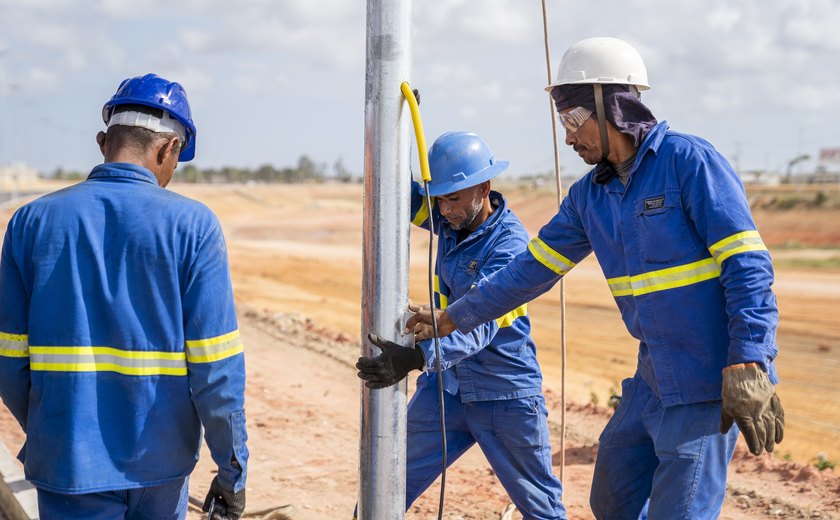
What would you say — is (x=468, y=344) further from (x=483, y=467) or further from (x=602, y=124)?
(x=483, y=467)

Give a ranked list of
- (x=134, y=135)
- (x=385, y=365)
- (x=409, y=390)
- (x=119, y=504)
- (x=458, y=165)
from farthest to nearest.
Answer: (x=409, y=390) → (x=458, y=165) → (x=385, y=365) → (x=134, y=135) → (x=119, y=504)

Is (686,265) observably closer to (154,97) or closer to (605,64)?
(605,64)

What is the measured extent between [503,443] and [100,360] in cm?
195

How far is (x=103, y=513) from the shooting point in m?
2.74

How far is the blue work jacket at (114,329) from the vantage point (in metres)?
2.66

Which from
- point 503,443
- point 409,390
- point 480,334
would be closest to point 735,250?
point 480,334

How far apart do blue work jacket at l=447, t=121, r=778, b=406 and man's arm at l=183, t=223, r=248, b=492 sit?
143cm

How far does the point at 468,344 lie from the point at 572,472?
9.99 ft

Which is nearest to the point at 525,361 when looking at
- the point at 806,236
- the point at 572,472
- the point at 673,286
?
the point at 673,286

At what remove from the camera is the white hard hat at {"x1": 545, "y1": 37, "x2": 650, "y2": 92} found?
10.5ft

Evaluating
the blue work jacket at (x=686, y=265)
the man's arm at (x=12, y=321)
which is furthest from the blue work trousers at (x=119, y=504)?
the blue work jacket at (x=686, y=265)

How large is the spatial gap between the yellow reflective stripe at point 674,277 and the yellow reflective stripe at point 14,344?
206cm

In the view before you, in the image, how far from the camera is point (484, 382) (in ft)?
13.0

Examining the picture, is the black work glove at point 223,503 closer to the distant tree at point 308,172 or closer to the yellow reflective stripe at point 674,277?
the yellow reflective stripe at point 674,277
